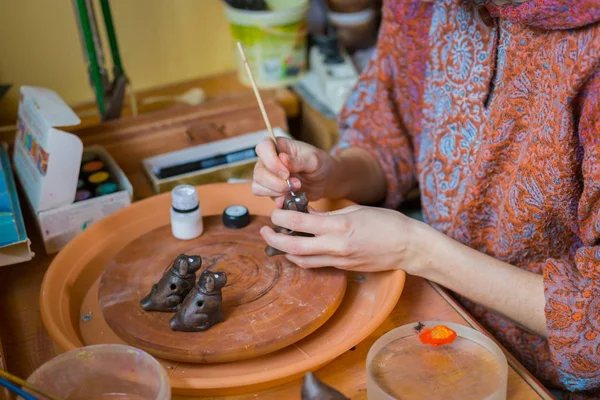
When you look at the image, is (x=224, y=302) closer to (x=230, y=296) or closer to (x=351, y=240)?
(x=230, y=296)

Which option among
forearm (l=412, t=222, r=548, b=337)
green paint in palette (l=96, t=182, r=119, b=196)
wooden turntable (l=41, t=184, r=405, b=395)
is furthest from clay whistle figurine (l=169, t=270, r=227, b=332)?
green paint in palette (l=96, t=182, r=119, b=196)

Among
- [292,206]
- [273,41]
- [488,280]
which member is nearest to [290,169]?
[292,206]

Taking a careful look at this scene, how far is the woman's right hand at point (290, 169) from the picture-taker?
111cm

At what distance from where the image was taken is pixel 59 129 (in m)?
1.18

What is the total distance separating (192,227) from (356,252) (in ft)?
0.98

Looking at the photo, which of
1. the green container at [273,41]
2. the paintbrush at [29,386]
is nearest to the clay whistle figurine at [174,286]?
the paintbrush at [29,386]

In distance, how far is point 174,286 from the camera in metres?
0.95

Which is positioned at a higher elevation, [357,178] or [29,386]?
[29,386]

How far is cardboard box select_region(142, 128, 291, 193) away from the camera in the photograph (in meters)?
1.41

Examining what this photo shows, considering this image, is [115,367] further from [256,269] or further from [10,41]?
[10,41]

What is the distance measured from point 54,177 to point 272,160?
1.35 ft

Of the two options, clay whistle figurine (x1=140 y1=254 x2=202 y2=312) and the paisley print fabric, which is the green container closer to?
the paisley print fabric

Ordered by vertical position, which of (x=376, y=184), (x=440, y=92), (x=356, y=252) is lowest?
(x=376, y=184)

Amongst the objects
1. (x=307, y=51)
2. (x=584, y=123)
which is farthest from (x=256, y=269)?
(x=307, y=51)
